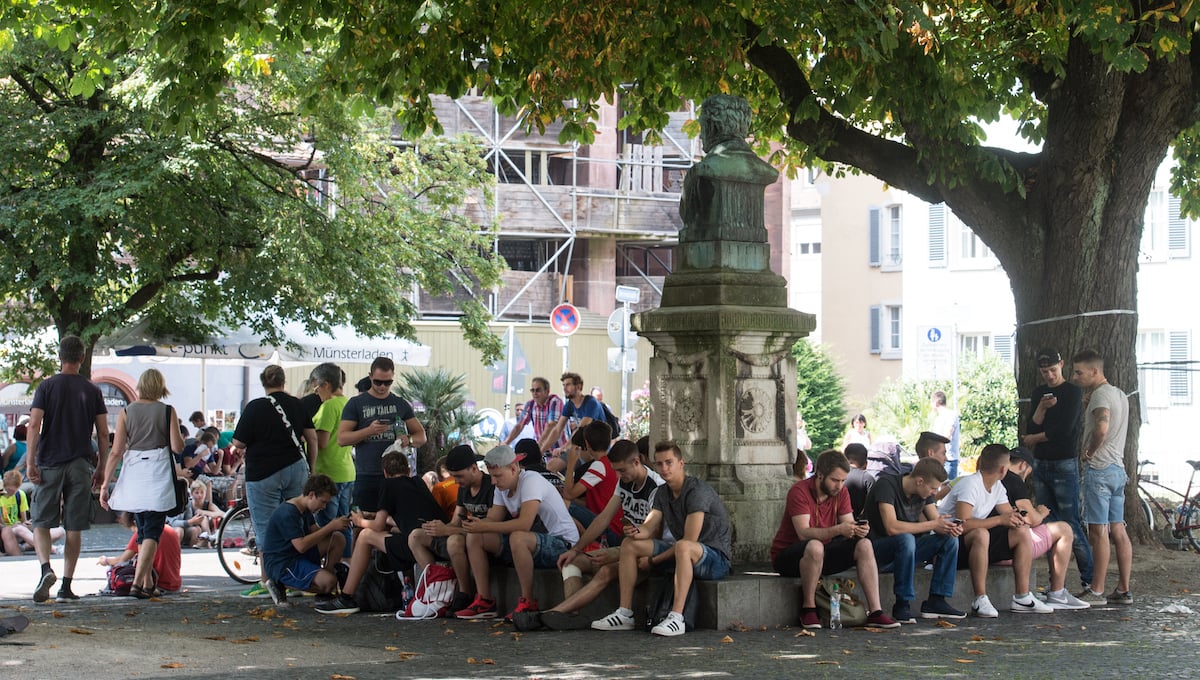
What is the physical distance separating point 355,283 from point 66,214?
3803mm

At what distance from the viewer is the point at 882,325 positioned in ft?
155

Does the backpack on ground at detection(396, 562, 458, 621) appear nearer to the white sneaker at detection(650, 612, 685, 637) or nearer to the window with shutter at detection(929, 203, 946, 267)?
the white sneaker at detection(650, 612, 685, 637)

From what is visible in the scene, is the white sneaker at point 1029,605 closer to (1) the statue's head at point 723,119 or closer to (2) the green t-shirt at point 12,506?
(1) the statue's head at point 723,119

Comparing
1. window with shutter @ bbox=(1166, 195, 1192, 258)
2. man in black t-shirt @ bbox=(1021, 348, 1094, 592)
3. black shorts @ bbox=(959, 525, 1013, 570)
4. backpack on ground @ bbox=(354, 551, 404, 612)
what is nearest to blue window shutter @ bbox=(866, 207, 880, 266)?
window with shutter @ bbox=(1166, 195, 1192, 258)

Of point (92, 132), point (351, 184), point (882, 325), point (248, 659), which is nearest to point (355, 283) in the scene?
point (351, 184)

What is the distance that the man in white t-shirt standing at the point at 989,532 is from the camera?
1176 cm

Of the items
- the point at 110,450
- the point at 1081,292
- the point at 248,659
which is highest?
the point at 1081,292

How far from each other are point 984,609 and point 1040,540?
37.7 inches

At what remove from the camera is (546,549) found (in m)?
11.6

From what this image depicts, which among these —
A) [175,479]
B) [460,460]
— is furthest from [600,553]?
[175,479]

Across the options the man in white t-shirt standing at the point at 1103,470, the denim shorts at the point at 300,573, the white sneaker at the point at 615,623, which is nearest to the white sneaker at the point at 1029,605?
the man in white t-shirt standing at the point at 1103,470

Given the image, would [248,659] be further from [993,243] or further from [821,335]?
[821,335]

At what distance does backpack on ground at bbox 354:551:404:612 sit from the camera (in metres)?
12.2

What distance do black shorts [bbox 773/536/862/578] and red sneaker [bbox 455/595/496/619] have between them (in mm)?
2047
